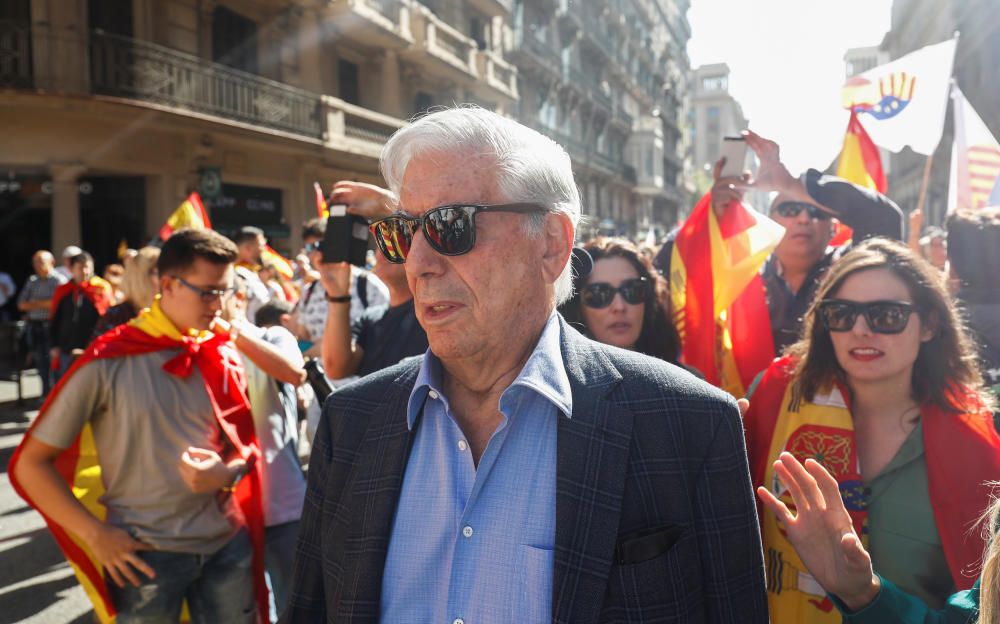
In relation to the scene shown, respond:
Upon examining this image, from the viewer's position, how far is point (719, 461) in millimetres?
1531

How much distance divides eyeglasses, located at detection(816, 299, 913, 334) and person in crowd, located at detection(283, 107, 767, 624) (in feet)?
3.25

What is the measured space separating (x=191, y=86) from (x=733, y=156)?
1177 centimetres

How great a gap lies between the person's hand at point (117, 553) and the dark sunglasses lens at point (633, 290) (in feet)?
6.74

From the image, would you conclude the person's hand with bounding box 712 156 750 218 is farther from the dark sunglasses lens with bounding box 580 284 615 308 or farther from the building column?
the building column

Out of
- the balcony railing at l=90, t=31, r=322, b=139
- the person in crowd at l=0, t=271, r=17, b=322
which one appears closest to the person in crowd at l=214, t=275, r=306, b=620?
the balcony railing at l=90, t=31, r=322, b=139

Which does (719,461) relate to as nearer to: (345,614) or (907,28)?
(345,614)

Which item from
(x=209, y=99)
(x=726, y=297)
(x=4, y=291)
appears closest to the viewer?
(x=726, y=297)

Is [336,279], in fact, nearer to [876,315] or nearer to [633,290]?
[633,290]

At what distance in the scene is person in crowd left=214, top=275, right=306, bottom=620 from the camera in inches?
125

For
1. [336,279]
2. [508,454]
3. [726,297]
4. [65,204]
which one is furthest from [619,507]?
[65,204]

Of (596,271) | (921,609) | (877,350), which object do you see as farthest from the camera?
(596,271)

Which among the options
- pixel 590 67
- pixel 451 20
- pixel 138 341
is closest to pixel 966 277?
pixel 138 341

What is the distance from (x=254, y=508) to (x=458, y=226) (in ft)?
6.20

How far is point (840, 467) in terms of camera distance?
221 cm
